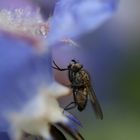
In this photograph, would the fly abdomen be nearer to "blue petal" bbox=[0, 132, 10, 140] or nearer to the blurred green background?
the blurred green background

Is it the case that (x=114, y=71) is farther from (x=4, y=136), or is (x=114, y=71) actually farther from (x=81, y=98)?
(x=4, y=136)

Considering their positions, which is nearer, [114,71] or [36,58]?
[36,58]

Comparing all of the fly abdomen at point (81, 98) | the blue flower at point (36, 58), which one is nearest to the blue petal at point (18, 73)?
the blue flower at point (36, 58)

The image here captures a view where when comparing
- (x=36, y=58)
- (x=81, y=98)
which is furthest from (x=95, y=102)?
(x=36, y=58)

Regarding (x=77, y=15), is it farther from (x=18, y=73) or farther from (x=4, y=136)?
(x=4, y=136)

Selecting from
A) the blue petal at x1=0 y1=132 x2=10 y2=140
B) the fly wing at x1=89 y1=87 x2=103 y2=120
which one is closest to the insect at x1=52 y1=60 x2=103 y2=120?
the fly wing at x1=89 y1=87 x2=103 y2=120

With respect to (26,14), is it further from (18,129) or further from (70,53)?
(18,129)

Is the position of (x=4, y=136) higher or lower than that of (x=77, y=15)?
lower
